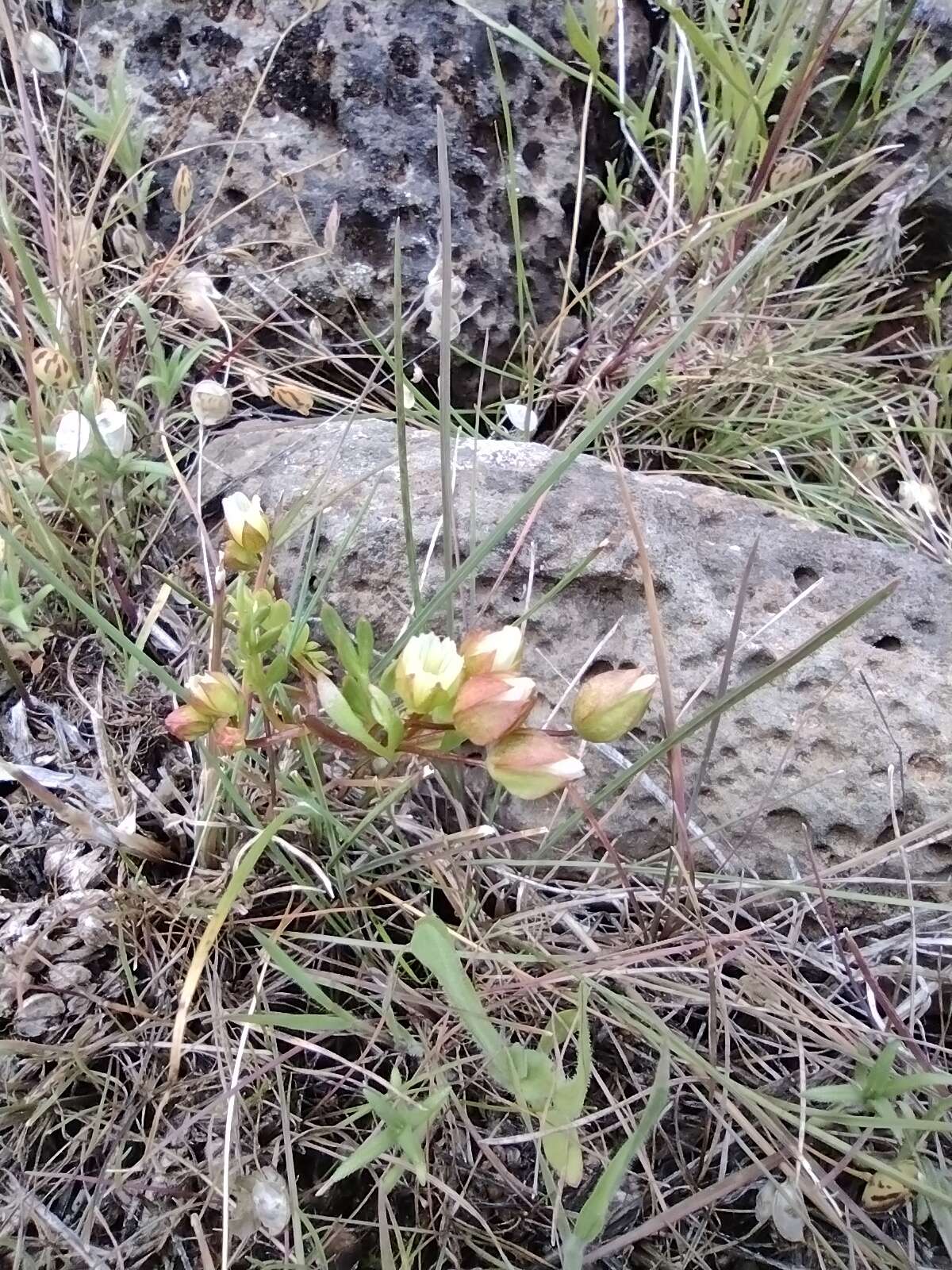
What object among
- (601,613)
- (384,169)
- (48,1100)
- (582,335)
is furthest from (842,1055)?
(384,169)

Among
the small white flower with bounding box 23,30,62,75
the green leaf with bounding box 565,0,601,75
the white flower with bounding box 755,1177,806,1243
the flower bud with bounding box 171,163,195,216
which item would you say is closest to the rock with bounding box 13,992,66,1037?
the white flower with bounding box 755,1177,806,1243

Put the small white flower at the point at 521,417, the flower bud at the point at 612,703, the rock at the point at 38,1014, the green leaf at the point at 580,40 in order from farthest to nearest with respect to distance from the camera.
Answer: the small white flower at the point at 521,417 < the green leaf at the point at 580,40 < the rock at the point at 38,1014 < the flower bud at the point at 612,703

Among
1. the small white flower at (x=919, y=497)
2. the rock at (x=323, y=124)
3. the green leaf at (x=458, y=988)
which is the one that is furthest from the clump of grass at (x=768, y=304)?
the green leaf at (x=458, y=988)

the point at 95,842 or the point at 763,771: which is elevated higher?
the point at 763,771

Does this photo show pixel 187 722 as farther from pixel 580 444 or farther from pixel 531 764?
pixel 580 444

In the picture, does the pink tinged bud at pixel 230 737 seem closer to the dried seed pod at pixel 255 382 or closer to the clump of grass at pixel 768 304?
the dried seed pod at pixel 255 382

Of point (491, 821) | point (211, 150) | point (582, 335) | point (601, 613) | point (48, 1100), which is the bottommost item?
point (48, 1100)

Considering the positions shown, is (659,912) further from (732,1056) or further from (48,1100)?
(48,1100)
